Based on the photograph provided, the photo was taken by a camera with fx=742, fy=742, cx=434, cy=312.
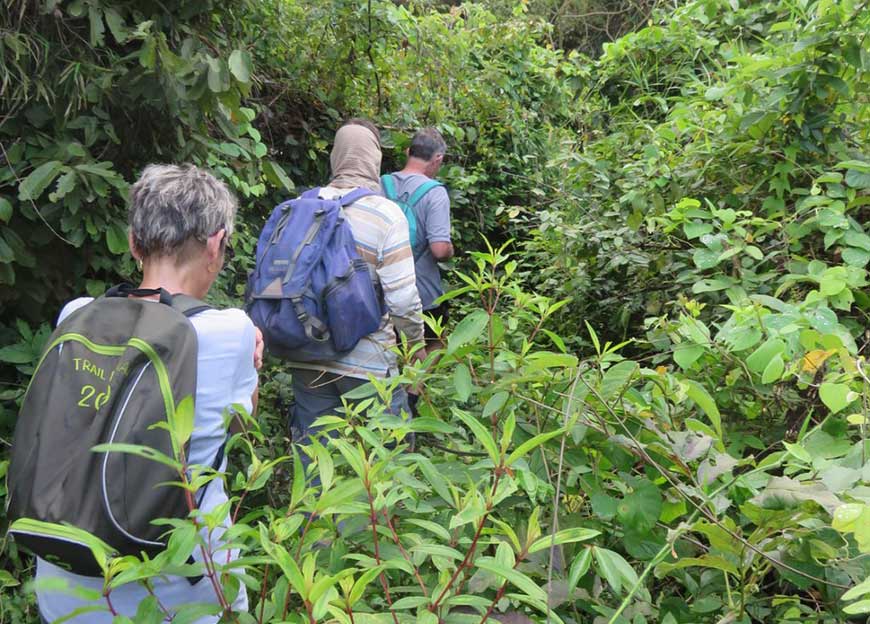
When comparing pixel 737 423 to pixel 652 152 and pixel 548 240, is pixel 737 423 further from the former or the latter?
pixel 548 240

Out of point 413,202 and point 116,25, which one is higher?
point 116,25

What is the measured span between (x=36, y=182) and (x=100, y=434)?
4.91 ft

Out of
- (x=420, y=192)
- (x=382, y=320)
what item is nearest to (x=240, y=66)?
(x=382, y=320)

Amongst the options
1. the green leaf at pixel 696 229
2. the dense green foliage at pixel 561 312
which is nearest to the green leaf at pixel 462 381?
the dense green foliage at pixel 561 312

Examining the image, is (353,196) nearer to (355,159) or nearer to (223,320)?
(355,159)

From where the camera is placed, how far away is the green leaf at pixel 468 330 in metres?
1.37

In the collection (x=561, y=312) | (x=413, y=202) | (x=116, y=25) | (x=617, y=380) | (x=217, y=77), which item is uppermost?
(x=116, y=25)

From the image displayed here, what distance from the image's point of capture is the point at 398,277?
9.52ft

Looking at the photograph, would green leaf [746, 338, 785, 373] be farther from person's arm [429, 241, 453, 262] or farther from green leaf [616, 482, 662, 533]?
person's arm [429, 241, 453, 262]

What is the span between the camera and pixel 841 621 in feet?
3.44

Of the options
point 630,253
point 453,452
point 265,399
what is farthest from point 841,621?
point 265,399

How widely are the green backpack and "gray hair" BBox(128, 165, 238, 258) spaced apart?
296mm

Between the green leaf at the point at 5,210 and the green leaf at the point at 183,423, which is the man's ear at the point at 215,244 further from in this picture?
the green leaf at the point at 5,210

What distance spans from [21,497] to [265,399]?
2642mm
